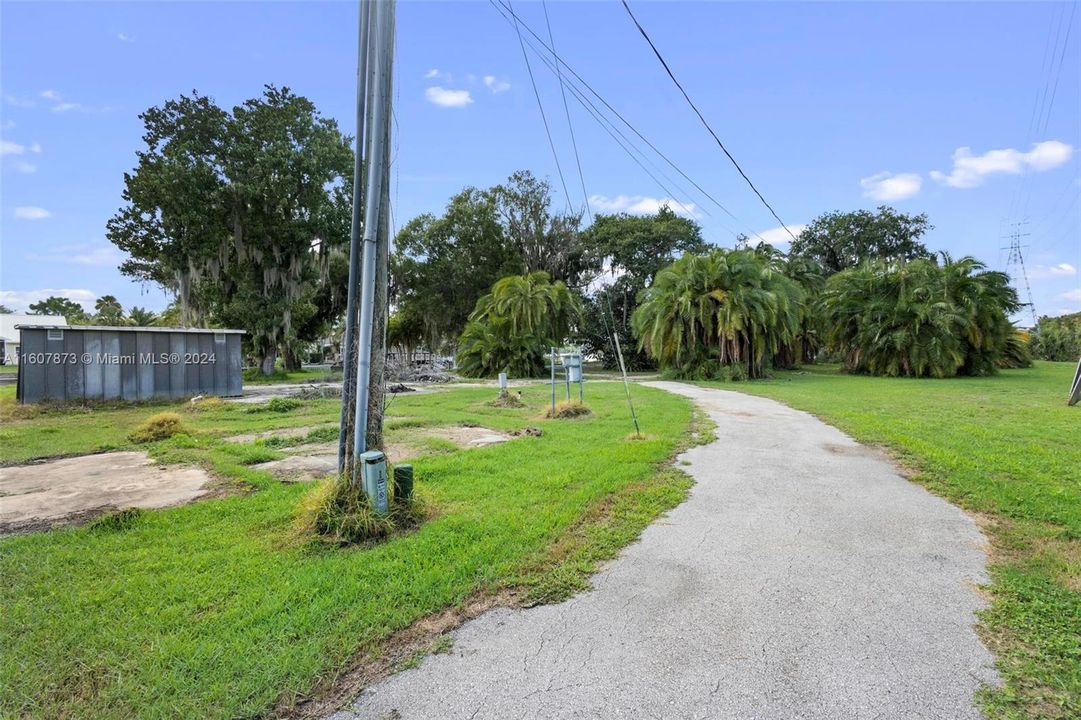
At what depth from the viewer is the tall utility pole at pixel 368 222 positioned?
4.18m

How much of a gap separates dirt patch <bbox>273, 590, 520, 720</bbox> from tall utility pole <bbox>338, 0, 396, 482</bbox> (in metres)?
1.61

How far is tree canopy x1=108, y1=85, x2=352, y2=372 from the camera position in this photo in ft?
74.1

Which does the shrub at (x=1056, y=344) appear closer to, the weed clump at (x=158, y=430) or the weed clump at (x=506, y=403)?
the weed clump at (x=506, y=403)

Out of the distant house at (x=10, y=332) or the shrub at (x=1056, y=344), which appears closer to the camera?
the shrub at (x=1056, y=344)

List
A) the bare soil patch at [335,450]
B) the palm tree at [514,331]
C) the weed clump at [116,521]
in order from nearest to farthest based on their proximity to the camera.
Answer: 1. the weed clump at [116,521]
2. the bare soil patch at [335,450]
3. the palm tree at [514,331]

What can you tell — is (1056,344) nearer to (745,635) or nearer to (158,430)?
(745,635)

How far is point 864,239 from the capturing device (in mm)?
46000

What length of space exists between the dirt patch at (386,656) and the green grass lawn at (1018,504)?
2.28m

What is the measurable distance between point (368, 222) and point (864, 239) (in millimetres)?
51574

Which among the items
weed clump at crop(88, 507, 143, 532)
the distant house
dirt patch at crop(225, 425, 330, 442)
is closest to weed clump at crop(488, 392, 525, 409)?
dirt patch at crop(225, 425, 330, 442)

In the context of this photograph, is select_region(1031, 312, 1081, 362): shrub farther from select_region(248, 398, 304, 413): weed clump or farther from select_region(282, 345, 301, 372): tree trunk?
select_region(248, 398, 304, 413): weed clump

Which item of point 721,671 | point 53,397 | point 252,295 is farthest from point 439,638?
point 252,295

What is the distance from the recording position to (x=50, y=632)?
267 centimetres

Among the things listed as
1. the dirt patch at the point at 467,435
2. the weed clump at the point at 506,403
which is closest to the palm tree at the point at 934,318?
the weed clump at the point at 506,403
